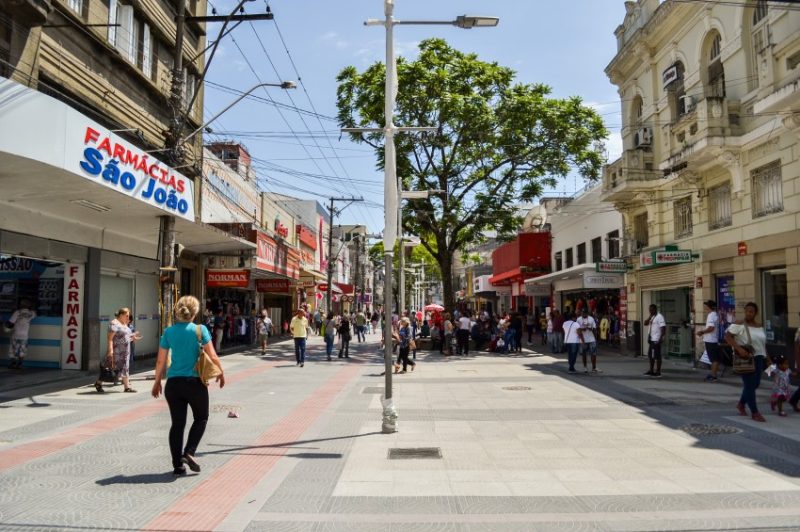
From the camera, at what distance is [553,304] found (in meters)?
33.8

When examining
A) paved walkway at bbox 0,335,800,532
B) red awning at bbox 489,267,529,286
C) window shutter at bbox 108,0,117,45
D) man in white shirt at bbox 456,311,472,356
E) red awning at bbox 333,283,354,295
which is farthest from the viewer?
red awning at bbox 333,283,354,295

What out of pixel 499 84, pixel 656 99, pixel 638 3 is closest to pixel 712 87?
pixel 656 99

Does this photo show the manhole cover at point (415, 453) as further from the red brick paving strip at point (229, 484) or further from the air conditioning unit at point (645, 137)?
the air conditioning unit at point (645, 137)

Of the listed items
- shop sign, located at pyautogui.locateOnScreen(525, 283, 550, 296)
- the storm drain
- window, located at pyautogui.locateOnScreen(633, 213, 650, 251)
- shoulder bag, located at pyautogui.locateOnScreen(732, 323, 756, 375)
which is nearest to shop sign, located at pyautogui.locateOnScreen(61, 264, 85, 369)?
the storm drain

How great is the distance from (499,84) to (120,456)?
20626 mm

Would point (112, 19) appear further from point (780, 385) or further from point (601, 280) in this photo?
point (601, 280)

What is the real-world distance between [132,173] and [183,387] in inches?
295

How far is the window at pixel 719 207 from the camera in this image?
17.2 metres

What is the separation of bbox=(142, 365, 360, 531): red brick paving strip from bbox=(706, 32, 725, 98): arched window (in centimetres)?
1469

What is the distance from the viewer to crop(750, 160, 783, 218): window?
1487cm

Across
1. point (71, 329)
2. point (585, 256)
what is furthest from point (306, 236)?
point (71, 329)

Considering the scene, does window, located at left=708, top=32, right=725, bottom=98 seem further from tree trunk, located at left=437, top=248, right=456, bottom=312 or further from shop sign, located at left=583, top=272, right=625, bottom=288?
tree trunk, located at left=437, top=248, right=456, bottom=312

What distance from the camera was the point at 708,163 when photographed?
1722 centimetres

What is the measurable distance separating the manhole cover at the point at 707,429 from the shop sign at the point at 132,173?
10.2 meters
